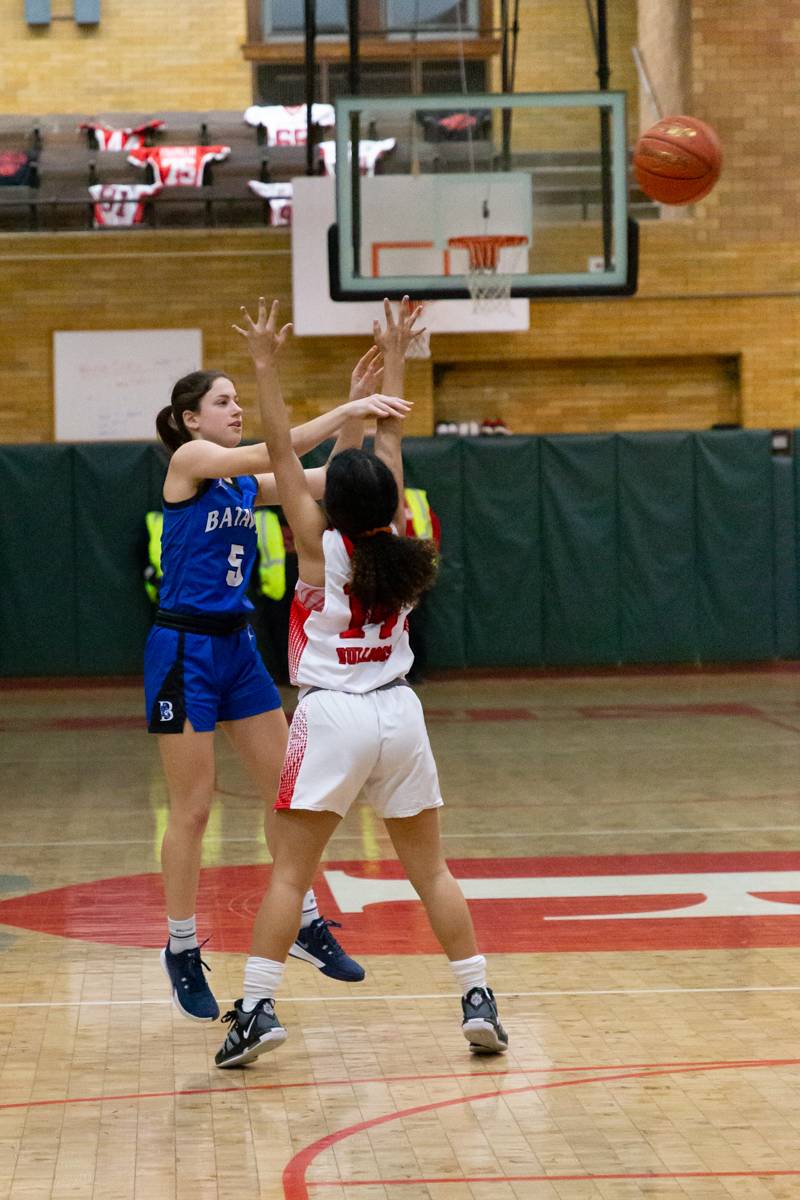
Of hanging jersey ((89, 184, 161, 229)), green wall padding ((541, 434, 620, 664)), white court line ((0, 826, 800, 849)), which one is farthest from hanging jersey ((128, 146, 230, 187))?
white court line ((0, 826, 800, 849))

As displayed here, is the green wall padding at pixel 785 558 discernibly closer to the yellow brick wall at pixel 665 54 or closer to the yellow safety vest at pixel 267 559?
the yellow brick wall at pixel 665 54

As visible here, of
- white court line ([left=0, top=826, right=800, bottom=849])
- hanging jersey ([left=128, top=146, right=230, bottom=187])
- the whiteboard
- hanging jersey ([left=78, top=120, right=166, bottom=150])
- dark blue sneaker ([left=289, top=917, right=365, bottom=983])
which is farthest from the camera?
hanging jersey ([left=78, top=120, right=166, bottom=150])

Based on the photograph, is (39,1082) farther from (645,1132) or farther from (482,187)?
(482,187)

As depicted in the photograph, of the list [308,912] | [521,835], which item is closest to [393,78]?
[521,835]

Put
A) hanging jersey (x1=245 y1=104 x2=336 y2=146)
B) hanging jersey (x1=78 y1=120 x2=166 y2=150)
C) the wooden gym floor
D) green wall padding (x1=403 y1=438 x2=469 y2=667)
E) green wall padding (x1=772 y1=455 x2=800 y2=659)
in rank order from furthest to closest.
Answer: hanging jersey (x1=245 y1=104 x2=336 y2=146), hanging jersey (x1=78 y1=120 x2=166 y2=150), green wall padding (x1=772 y1=455 x2=800 y2=659), green wall padding (x1=403 y1=438 x2=469 y2=667), the wooden gym floor

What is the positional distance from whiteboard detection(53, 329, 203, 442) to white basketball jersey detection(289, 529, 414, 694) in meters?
12.1

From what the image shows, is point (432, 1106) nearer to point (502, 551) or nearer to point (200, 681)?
point (200, 681)

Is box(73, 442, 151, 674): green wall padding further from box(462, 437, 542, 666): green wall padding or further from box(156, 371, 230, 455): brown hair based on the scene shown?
box(156, 371, 230, 455): brown hair

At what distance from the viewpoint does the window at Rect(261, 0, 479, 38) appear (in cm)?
2078

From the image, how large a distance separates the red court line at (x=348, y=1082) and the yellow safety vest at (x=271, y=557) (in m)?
10.4

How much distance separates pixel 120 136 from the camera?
18969 mm

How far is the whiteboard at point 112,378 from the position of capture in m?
16.3

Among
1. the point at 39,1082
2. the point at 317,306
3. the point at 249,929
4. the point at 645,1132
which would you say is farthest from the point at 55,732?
the point at 645,1132

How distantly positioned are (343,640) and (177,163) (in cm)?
1434
